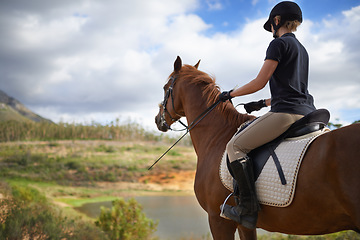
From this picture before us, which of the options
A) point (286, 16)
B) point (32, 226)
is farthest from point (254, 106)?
point (32, 226)

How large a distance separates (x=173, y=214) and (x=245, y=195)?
830 centimetres

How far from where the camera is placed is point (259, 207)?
2166mm

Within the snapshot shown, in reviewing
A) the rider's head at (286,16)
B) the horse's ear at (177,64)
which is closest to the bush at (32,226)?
the horse's ear at (177,64)

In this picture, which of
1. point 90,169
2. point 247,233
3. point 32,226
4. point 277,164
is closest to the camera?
point 277,164

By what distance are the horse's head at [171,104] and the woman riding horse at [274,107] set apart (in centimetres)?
119

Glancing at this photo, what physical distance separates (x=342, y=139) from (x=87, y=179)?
1112 centimetres

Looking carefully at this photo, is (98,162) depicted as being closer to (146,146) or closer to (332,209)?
(146,146)

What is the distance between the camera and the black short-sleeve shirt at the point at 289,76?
2.16m

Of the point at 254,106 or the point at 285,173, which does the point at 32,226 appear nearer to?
the point at 254,106

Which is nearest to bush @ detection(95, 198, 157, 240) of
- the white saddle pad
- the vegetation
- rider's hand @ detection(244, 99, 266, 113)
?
rider's hand @ detection(244, 99, 266, 113)

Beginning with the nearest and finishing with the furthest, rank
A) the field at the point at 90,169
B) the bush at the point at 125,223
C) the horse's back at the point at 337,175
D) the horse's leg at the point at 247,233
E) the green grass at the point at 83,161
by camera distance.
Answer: the horse's back at the point at 337,175 → the horse's leg at the point at 247,233 → the bush at the point at 125,223 → the field at the point at 90,169 → the green grass at the point at 83,161

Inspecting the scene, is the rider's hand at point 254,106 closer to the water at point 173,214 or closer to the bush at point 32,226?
the bush at point 32,226

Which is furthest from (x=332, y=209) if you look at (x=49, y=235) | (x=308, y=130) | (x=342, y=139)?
(x=49, y=235)

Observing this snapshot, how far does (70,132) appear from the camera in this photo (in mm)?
14438
